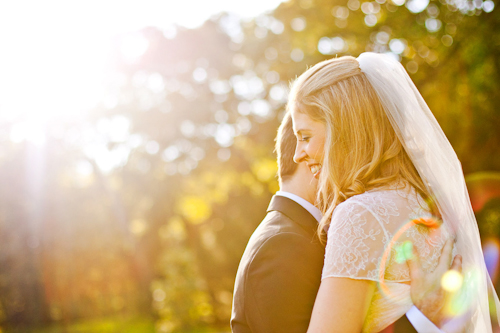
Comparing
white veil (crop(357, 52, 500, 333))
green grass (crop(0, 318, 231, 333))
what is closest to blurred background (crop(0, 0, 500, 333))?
green grass (crop(0, 318, 231, 333))

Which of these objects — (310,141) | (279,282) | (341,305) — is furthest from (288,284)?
(310,141)

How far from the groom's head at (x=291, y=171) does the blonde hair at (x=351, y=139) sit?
0.27m

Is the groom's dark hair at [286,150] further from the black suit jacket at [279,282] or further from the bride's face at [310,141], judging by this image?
the black suit jacket at [279,282]

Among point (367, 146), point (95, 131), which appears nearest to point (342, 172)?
point (367, 146)

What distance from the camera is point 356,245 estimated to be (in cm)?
177

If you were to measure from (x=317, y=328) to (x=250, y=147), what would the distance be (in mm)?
13784

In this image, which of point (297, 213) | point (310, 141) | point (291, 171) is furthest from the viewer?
point (291, 171)

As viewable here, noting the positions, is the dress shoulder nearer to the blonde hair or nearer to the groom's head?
the blonde hair

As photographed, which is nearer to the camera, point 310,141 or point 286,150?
point 310,141

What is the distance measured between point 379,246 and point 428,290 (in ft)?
0.95

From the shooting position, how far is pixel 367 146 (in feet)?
6.65

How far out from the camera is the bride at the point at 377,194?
1.76 meters

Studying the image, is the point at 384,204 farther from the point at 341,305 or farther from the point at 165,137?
the point at 165,137

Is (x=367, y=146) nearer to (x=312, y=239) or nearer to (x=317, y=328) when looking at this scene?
(x=312, y=239)
